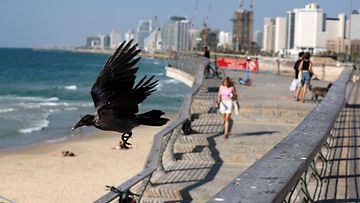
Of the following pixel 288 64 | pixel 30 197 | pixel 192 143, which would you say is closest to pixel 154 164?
pixel 192 143

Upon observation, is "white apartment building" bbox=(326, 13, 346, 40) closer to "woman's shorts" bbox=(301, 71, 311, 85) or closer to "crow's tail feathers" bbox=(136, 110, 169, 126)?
"woman's shorts" bbox=(301, 71, 311, 85)

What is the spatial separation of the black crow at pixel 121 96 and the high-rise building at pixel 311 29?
156m

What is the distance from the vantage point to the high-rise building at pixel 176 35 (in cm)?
17462

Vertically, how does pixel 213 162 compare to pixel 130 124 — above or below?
below

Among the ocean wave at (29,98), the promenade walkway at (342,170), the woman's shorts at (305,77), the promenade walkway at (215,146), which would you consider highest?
the woman's shorts at (305,77)

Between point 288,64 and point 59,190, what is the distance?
48124mm

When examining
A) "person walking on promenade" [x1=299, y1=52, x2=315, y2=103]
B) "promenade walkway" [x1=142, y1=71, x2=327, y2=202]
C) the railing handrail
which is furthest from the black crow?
"person walking on promenade" [x1=299, y1=52, x2=315, y2=103]

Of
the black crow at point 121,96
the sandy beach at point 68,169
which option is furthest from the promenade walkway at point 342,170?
the sandy beach at point 68,169

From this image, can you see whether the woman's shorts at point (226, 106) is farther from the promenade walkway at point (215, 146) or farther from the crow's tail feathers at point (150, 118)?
the crow's tail feathers at point (150, 118)

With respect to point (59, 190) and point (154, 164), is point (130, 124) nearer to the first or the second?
point (154, 164)

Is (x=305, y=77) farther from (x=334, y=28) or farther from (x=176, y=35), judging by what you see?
(x=334, y=28)

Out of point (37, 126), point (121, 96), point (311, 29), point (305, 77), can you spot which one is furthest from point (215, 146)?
point (311, 29)

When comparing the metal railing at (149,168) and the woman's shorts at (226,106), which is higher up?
the woman's shorts at (226,106)

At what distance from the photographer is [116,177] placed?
1870 centimetres
